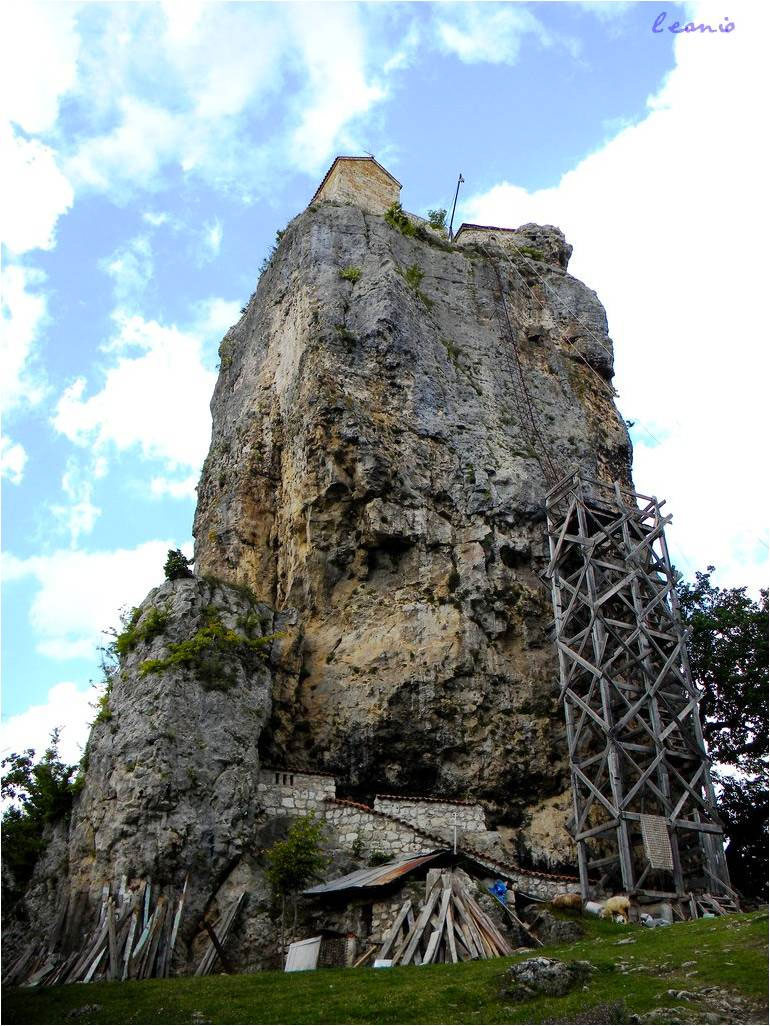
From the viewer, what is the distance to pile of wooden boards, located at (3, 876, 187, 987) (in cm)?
1609

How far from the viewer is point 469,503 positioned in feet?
86.8

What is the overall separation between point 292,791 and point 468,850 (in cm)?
424

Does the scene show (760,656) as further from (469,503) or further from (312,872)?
(312,872)

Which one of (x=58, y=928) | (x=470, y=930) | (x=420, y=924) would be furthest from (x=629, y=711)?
(x=58, y=928)

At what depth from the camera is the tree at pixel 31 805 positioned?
21.8 m

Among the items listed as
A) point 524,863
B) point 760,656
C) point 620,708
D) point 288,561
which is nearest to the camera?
point 524,863

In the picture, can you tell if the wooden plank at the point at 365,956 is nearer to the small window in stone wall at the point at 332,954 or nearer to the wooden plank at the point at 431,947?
the small window in stone wall at the point at 332,954

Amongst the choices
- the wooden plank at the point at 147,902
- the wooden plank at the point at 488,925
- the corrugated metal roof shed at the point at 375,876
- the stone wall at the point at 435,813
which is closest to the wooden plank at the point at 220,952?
the wooden plank at the point at 147,902

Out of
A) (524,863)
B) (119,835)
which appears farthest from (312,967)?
(524,863)

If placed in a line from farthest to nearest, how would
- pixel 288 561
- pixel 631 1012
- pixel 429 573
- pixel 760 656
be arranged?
1. pixel 760 656
2. pixel 288 561
3. pixel 429 573
4. pixel 631 1012

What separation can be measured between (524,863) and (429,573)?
7962 millimetres

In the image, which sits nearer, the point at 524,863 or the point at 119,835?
the point at 119,835

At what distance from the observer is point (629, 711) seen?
70.3 feet

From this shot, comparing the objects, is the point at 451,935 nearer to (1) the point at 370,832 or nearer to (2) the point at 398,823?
(2) the point at 398,823
